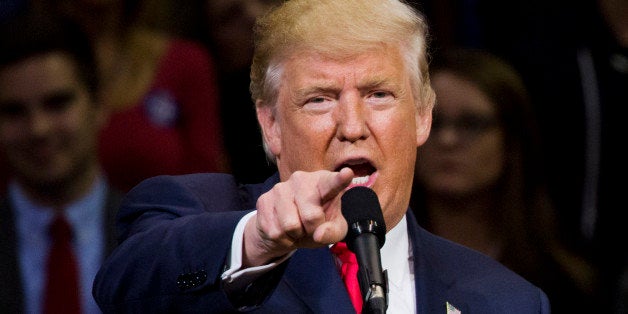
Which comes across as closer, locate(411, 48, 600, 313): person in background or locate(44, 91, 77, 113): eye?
locate(44, 91, 77, 113): eye

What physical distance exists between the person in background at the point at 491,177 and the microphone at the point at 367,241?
63.7 inches

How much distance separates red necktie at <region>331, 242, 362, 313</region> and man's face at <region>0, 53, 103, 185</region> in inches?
37.8

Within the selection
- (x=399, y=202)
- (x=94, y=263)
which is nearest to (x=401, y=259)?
(x=399, y=202)

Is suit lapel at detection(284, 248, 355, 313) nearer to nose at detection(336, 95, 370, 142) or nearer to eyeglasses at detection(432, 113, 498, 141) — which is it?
nose at detection(336, 95, 370, 142)

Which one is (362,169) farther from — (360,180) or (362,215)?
(362,215)

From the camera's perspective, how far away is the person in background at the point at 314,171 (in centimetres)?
151

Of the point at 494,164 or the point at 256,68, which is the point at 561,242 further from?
the point at 256,68

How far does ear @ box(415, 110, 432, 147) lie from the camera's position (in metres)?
1.99

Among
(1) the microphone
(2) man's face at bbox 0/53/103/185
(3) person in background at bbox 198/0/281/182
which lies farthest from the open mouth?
(2) man's face at bbox 0/53/103/185

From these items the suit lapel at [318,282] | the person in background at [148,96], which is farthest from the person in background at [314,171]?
the person in background at [148,96]

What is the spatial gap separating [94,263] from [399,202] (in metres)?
0.97

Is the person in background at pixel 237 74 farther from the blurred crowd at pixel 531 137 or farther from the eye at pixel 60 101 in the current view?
the eye at pixel 60 101

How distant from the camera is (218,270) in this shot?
1.48 m

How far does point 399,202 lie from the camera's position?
6.18ft
